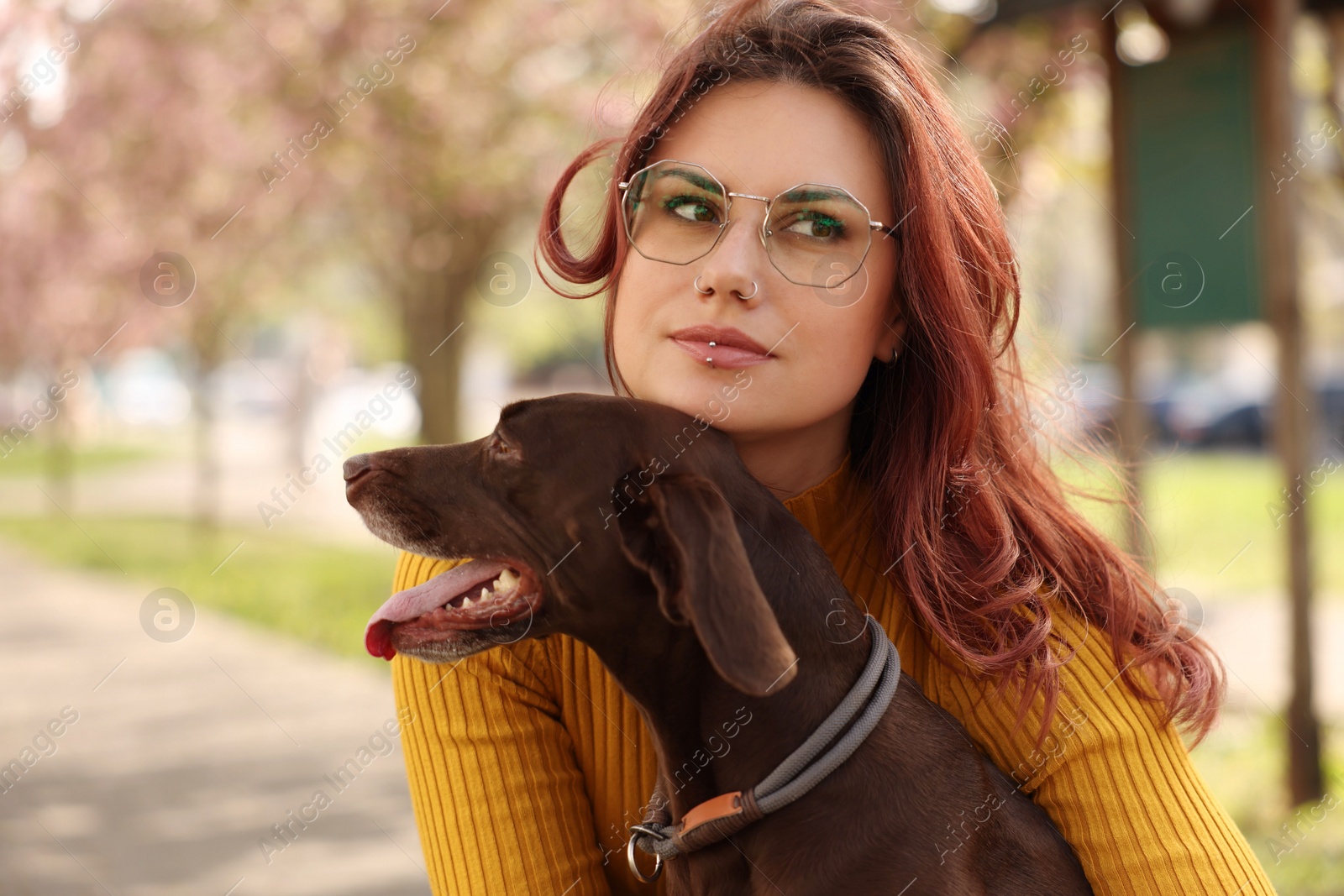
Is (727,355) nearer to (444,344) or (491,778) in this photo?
(491,778)

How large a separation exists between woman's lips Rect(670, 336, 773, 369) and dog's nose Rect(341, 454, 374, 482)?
2.08ft

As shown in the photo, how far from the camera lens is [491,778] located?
221 centimetres

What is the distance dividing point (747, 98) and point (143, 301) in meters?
15.0

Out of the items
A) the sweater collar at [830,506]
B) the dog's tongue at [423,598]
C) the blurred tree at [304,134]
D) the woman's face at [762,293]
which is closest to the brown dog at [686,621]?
the dog's tongue at [423,598]

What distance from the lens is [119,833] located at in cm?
544

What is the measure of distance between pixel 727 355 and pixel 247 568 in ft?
36.9

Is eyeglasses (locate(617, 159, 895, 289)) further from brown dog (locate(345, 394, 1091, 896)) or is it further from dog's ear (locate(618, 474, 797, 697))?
dog's ear (locate(618, 474, 797, 697))

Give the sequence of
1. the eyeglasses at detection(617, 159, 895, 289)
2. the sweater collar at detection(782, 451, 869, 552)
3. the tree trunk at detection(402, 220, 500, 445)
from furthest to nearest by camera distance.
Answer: the tree trunk at detection(402, 220, 500, 445) < the sweater collar at detection(782, 451, 869, 552) < the eyeglasses at detection(617, 159, 895, 289)

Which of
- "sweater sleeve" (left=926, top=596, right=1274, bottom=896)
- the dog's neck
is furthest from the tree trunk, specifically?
"sweater sleeve" (left=926, top=596, right=1274, bottom=896)

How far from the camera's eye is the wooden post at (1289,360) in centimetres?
482

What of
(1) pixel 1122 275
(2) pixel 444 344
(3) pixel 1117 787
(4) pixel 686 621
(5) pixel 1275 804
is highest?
(2) pixel 444 344

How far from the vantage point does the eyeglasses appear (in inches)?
84.7

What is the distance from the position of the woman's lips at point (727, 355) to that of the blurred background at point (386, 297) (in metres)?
0.77

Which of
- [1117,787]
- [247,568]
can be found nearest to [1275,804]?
[1117,787]
